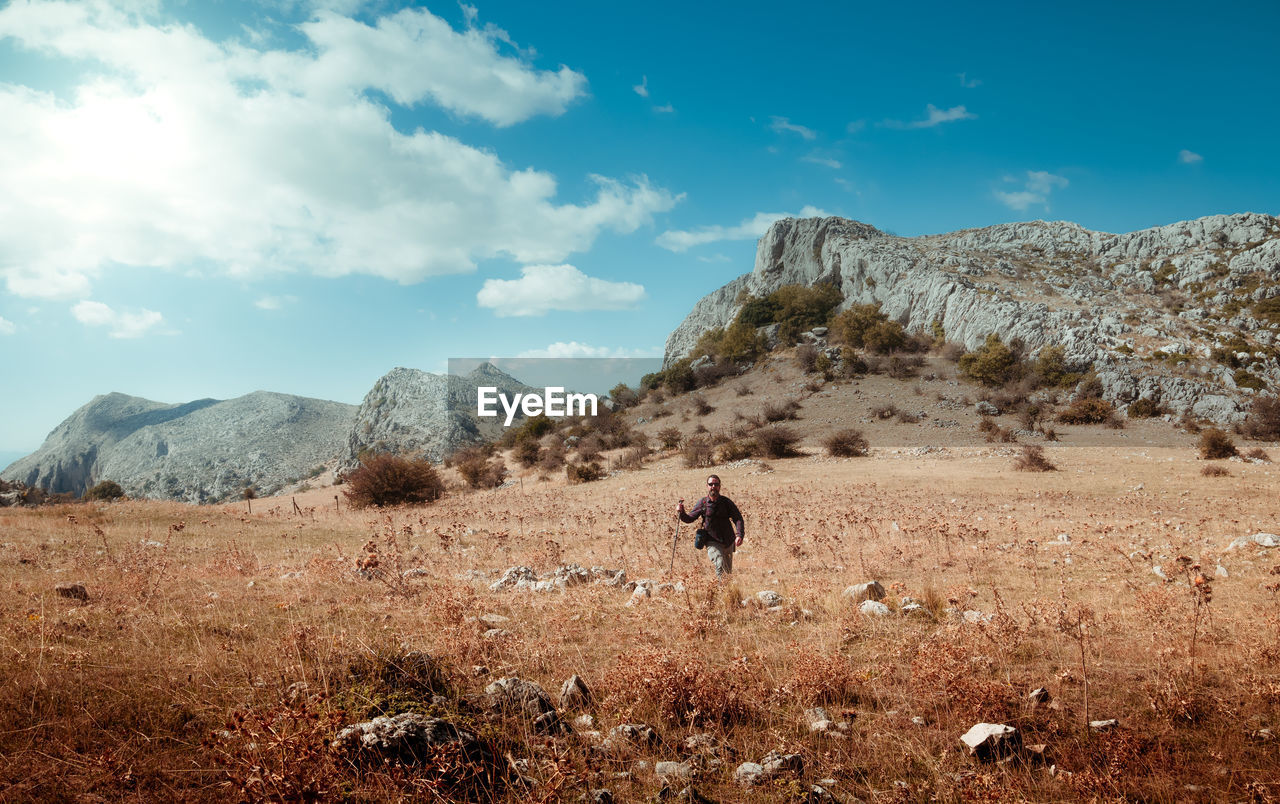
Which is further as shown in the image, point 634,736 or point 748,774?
point 634,736

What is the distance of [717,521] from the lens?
Answer: 864cm

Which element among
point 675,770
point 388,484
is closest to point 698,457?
point 388,484

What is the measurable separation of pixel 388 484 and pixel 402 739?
2508 cm

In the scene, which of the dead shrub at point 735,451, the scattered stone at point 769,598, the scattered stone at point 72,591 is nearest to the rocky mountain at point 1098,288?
the dead shrub at point 735,451

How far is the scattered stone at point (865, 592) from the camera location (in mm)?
6975

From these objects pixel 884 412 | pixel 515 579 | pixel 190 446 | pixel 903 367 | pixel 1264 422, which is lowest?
pixel 190 446

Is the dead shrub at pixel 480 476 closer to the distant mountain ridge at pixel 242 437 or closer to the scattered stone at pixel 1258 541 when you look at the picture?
the distant mountain ridge at pixel 242 437

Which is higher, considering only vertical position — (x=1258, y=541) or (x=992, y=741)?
(x=992, y=741)

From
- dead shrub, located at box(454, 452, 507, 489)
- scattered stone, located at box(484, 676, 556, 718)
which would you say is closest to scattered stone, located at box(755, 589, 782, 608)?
scattered stone, located at box(484, 676, 556, 718)

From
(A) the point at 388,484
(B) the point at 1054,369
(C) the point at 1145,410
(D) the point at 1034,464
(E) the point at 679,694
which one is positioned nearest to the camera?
(E) the point at 679,694

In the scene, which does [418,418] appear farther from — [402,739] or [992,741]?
[992,741]

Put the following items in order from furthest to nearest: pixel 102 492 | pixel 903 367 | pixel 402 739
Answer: pixel 903 367, pixel 102 492, pixel 402 739

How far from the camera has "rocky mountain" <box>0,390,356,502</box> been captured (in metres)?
59.9

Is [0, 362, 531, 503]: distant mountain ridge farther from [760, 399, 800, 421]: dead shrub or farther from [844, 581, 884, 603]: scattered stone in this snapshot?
[844, 581, 884, 603]: scattered stone
